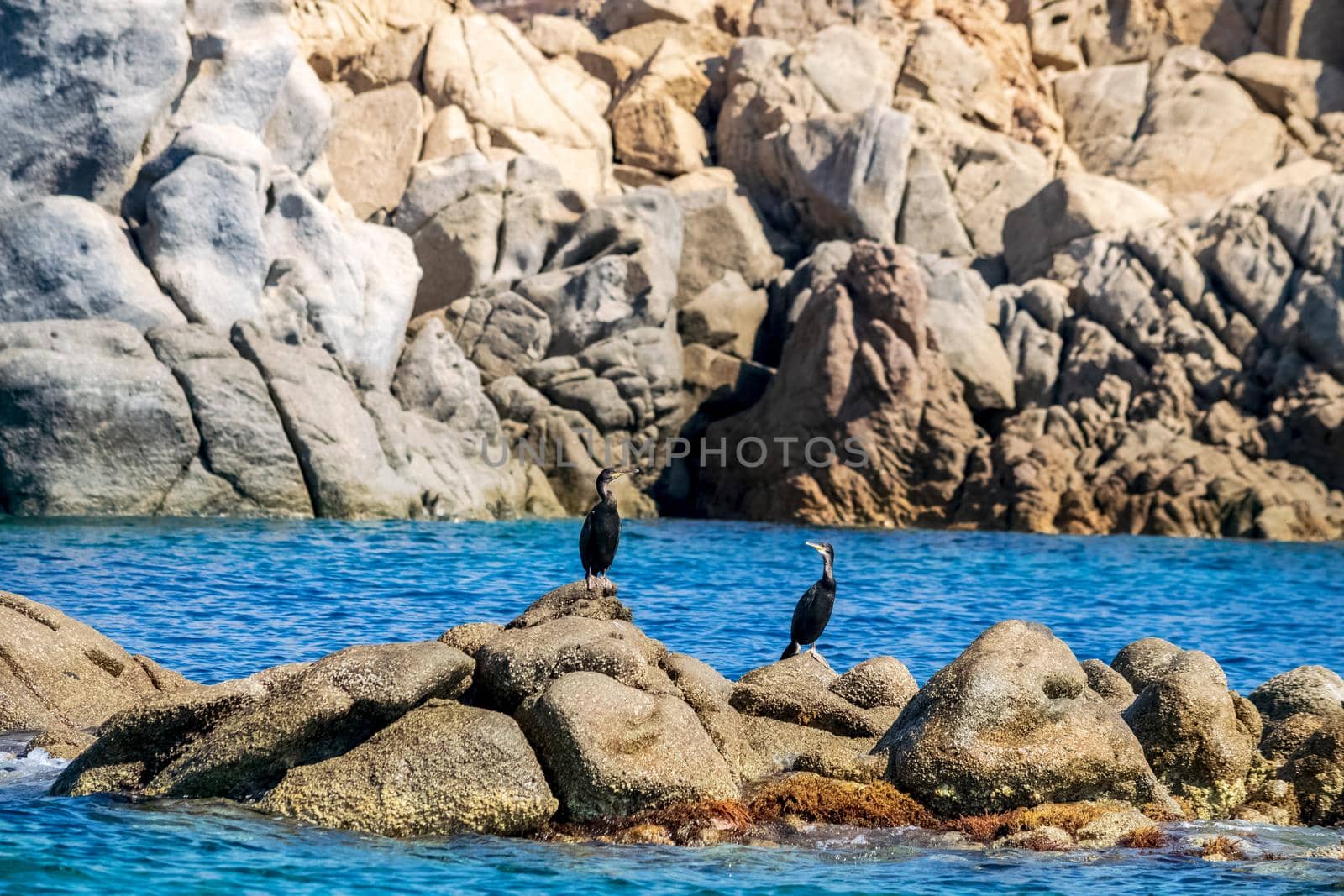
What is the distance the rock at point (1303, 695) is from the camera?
11398 mm

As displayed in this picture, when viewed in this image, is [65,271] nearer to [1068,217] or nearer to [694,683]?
[694,683]

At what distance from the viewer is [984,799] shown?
32.6ft

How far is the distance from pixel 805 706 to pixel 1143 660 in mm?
3270

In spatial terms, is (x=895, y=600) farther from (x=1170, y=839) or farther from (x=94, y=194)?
(x=94, y=194)

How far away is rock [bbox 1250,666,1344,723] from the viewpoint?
11.4m

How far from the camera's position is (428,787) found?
9.47 metres

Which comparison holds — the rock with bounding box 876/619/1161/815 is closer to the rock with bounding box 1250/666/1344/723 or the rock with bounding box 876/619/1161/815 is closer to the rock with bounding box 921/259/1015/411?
the rock with bounding box 1250/666/1344/723

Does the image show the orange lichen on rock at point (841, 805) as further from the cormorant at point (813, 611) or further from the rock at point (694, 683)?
the cormorant at point (813, 611)

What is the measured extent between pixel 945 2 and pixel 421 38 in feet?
63.2

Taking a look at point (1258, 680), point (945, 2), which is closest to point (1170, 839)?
point (1258, 680)

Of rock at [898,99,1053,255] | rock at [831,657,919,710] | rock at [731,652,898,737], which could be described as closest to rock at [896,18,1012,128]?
rock at [898,99,1053,255]

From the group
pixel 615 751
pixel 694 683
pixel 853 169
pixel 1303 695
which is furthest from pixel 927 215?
pixel 615 751

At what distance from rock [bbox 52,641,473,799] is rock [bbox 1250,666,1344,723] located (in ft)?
20.3

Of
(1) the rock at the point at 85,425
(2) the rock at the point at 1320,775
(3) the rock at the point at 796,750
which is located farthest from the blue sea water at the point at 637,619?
(1) the rock at the point at 85,425
